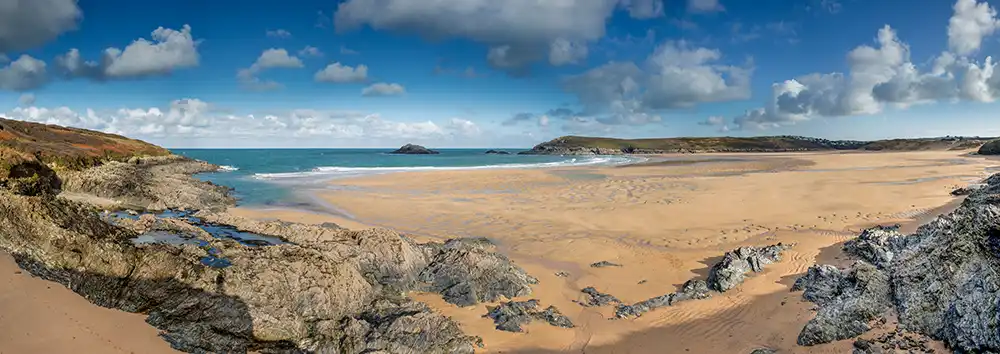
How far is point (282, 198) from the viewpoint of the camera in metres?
34.1

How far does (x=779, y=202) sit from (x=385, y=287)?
23.9 m

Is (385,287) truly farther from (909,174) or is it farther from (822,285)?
(909,174)

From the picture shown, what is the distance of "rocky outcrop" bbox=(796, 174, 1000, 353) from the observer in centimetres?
647

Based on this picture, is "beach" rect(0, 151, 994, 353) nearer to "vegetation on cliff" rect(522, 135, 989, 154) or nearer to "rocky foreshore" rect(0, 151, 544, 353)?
"rocky foreshore" rect(0, 151, 544, 353)

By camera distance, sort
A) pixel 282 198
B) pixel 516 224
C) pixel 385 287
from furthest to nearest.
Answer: pixel 282 198, pixel 516 224, pixel 385 287

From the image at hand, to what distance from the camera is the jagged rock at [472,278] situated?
11.8m

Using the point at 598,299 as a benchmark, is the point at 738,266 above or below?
above

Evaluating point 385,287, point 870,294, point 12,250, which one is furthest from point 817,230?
point 12,250

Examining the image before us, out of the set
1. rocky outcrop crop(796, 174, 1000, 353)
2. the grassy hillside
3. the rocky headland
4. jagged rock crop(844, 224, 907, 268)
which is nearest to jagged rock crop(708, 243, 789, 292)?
jagged rock crop(844, 224, 907, 268)

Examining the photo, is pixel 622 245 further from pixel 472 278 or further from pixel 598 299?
pixel 472 278

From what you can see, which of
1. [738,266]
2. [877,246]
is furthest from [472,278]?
[877,246]

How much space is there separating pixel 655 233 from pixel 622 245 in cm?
261

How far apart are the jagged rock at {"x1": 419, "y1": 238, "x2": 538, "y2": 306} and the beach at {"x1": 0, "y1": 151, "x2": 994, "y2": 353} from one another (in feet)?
1.32

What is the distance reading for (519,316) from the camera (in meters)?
10.6
